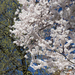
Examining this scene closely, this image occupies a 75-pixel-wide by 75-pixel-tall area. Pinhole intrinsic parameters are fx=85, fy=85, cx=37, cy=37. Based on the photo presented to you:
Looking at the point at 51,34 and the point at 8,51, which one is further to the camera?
the point at 8,51

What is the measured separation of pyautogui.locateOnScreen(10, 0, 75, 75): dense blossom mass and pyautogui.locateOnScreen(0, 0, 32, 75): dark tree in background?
17.6 feet

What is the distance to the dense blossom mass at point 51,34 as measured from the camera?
1.69 meters

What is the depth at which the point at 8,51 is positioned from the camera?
8.08 metres

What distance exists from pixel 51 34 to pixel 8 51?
707 cm

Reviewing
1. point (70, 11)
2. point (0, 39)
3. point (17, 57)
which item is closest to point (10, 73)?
point (17, 57)

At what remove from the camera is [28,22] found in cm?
293

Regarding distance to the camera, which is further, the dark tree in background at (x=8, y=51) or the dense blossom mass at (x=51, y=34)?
the dark tree in background at (x=8, y=51)

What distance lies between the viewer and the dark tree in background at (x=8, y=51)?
7.72 m

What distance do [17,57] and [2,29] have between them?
10.4 ft

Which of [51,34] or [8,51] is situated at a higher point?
[51,34]

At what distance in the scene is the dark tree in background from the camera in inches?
304

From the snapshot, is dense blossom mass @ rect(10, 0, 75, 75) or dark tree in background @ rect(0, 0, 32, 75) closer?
dense blossom mass @ rect(10, 0, 75, 75)

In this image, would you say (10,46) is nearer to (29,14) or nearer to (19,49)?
(19,49)

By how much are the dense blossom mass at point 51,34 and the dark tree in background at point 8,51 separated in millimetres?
5355
